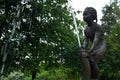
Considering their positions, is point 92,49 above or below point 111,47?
below

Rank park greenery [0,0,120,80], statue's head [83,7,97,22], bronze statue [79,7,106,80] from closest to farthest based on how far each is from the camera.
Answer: bronze statue [79,7,106,80] < statue's head [83,7,97,22] < park greenery [0,0,120,80]

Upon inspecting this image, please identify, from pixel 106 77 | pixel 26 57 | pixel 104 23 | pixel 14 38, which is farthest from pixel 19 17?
pixel 104 23

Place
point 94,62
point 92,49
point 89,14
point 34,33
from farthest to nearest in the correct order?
point 34,33 < point 89,14 < point 92,49 < point 94,62

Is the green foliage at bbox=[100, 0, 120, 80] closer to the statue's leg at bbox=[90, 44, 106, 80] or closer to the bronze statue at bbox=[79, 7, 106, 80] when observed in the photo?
the bronze statue at bbox=[79, 7, 106, 80]

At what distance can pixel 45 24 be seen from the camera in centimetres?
2023

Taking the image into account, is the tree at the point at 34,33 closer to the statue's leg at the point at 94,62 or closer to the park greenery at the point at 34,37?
the park greenery at the point at 34,37

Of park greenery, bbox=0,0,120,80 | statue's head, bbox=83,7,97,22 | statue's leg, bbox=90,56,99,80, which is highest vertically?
park greenery, bbox=0,0,120,80

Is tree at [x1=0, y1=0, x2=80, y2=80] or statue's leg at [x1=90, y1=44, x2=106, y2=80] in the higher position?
tree at [x1=0, y1=0, x2=80, y2=80]

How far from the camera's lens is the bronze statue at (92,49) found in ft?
26.5

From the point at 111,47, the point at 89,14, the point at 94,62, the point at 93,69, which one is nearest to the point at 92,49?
the point at 94,62

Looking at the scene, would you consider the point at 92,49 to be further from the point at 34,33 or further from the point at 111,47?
the point at 111,47

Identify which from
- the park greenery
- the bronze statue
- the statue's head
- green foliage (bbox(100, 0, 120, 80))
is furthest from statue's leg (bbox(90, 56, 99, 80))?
green foliage (bbox(100, 0, 120, 80))

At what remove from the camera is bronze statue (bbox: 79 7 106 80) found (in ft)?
26.5

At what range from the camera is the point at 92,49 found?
8.32 m
